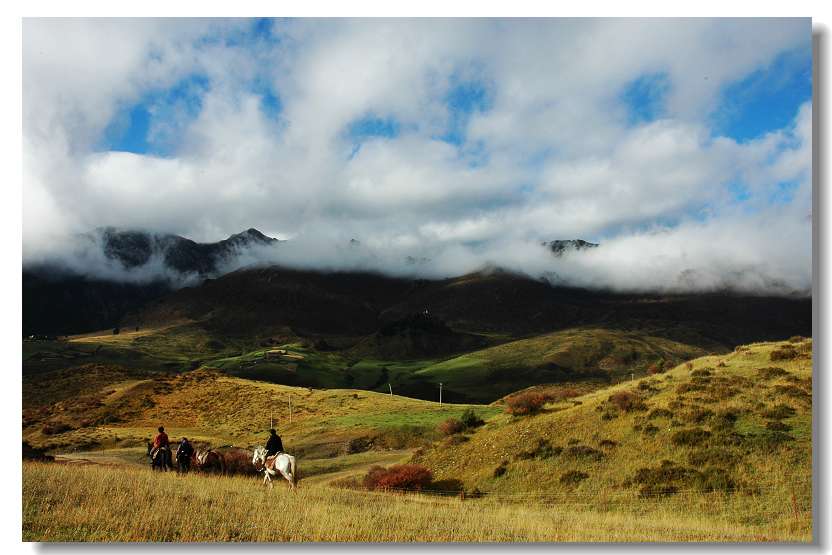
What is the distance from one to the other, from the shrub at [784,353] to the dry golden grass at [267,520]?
47.4 feet

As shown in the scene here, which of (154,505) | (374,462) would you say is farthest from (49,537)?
(374,462)

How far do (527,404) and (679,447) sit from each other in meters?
10.7

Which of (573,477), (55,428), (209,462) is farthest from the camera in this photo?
(55,428)

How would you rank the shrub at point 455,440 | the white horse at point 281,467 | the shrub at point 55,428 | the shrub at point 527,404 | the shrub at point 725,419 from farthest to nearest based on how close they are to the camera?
the shrub at point 55,428, the shrub at point 527,404, the shrub at point 455,440, the shrub at point 725,419, the white horse at point 281,467

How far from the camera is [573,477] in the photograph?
75.3ft

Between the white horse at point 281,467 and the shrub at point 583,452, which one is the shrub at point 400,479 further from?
the shrub at point 583,452

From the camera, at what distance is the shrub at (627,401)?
2705 cm

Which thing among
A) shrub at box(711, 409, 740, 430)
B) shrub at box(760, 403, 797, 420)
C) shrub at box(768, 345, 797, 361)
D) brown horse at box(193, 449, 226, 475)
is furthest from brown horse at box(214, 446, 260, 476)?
shrub at box(768, 345, 797, 361)

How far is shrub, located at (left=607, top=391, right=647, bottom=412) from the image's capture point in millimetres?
27047

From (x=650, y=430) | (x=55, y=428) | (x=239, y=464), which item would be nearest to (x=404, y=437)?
(x=239, y=464)

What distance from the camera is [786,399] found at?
78.3 ft

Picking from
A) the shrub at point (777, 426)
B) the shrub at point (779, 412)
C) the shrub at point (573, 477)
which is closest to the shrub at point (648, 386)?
the shrub at point (779, 412)

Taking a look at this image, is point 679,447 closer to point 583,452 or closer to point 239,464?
point 583,452
